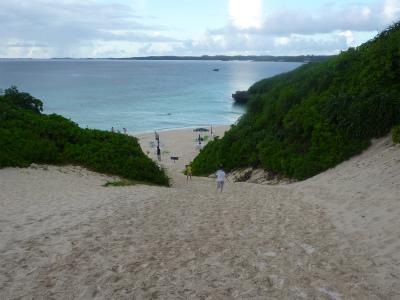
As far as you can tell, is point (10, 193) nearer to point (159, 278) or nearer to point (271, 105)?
point (159, 278)

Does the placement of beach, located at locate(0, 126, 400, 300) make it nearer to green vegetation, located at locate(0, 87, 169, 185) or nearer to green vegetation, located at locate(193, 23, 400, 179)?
green vegetation, located at locate(0, 87, 169, 185)

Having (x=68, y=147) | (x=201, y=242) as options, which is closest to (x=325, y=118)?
(x=68, y=147)

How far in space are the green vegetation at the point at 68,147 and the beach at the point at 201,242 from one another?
124 inches

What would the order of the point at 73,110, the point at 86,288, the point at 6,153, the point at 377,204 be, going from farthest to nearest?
1. the point at 73,110
2. the point at 6,153
3. the point at 377,204
4. the point at 86,288

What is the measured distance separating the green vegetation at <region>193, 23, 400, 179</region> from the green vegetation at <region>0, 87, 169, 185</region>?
5.90m

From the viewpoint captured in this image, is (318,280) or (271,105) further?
(271,105)

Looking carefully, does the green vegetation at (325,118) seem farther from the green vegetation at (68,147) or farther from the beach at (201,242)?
the green vegetation at (68,147)

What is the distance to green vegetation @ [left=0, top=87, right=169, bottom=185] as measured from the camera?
1836cm

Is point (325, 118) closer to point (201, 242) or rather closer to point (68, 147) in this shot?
point (68, 147)

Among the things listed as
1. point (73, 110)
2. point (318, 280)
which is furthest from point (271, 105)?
point (73, 110)

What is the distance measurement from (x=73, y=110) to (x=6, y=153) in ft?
216

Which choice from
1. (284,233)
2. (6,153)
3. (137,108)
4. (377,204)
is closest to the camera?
(284,233)

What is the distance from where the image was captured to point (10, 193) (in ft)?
44.2

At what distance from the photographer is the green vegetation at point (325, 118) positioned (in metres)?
18.8
